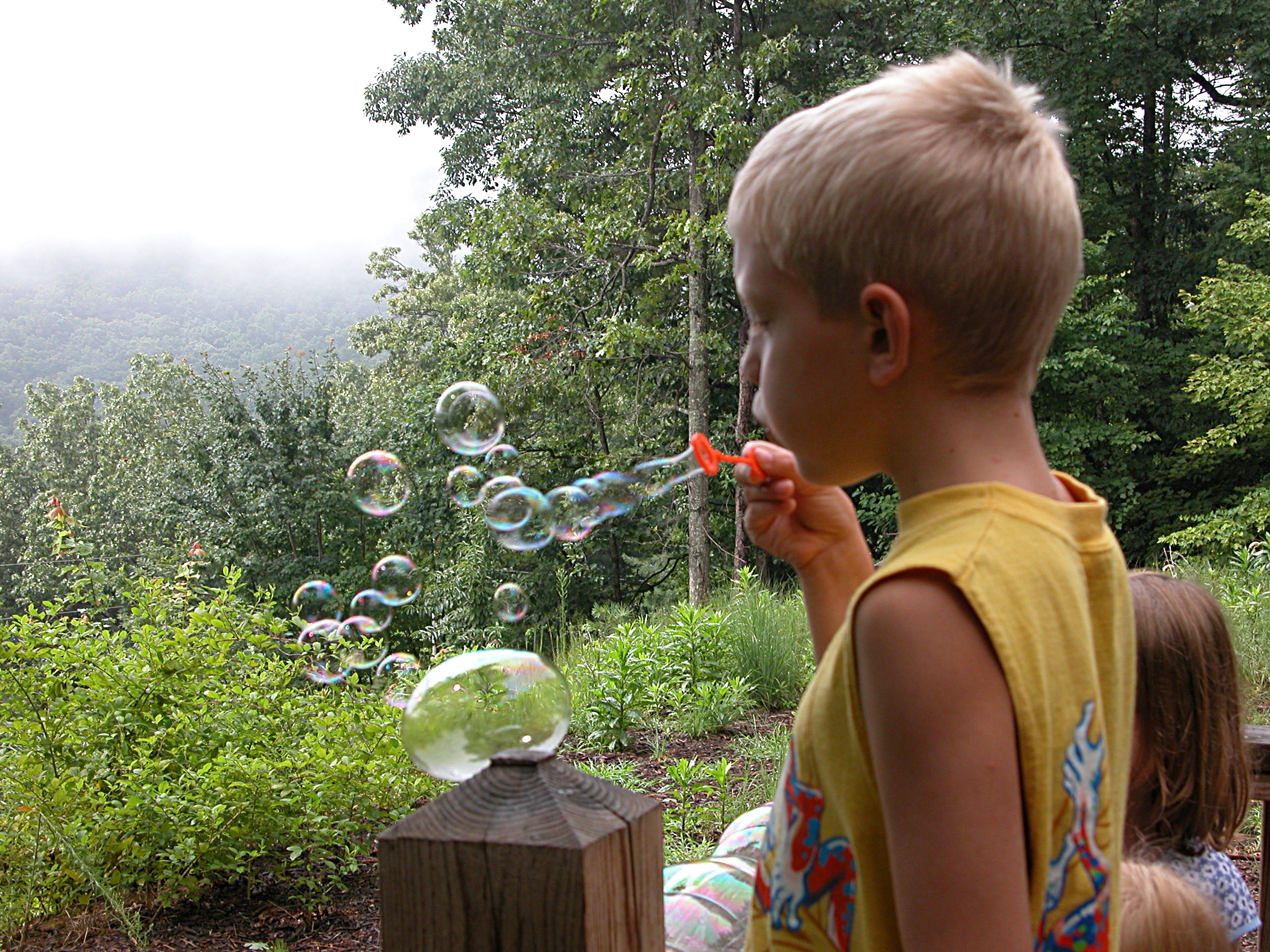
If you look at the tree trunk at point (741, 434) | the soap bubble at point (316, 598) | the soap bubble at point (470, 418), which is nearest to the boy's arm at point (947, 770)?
the soap bubble at point (470, 418)

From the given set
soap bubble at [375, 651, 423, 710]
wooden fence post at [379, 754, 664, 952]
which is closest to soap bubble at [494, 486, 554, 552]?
soap bubble at [375, 651, 423, 710]

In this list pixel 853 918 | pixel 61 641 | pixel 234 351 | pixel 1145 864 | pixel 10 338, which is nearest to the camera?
pixel 853 918

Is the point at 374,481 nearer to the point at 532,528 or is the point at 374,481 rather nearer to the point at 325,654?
the point at 325,654

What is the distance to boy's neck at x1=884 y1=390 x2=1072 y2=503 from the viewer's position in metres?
0.83

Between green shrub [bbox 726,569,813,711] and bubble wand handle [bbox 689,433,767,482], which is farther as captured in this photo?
green shrub [bbox 726,569,813,711]

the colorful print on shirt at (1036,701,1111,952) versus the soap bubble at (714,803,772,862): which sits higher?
the colorful print on shirt at (1036,701,1111,952)

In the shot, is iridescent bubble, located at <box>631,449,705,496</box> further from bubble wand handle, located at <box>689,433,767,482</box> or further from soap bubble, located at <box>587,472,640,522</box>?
bubble wand handle, located at <box>689,433,767,482</box>

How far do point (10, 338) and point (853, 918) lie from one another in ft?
364

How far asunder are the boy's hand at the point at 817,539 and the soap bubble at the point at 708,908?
522mm

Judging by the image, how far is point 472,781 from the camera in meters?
0.88

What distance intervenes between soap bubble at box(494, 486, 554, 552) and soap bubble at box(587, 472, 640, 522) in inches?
8.6

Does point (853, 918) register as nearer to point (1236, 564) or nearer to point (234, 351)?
point (1236, 564)

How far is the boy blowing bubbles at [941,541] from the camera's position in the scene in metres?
0.72

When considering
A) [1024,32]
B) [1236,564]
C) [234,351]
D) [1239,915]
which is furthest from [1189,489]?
[234,351]
